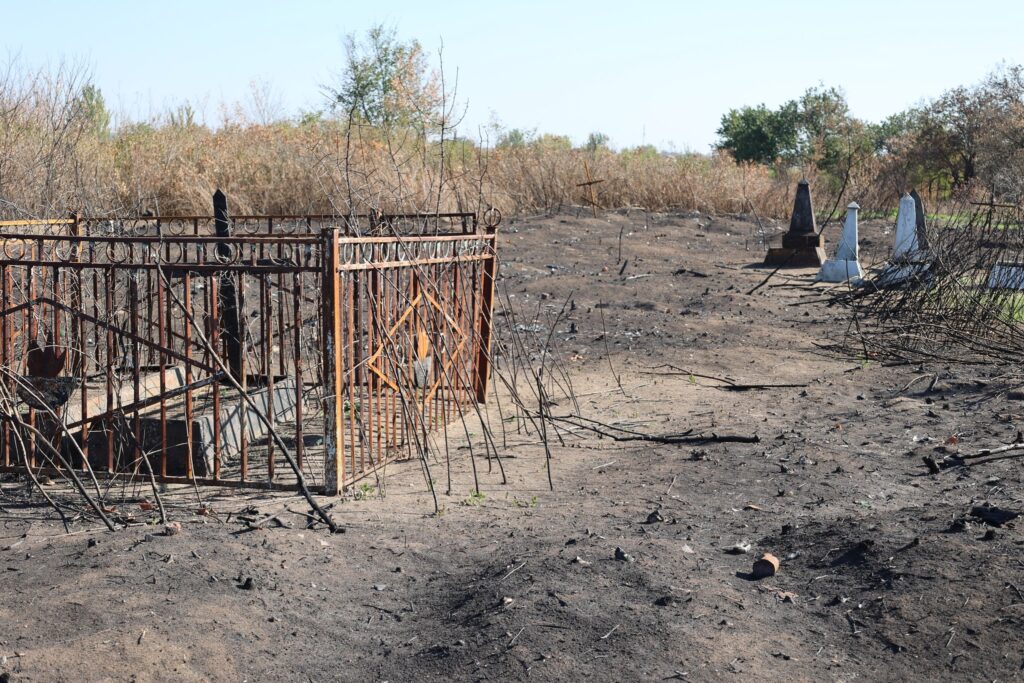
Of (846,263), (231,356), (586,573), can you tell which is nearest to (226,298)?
(231,356)

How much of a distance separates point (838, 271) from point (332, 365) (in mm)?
11636

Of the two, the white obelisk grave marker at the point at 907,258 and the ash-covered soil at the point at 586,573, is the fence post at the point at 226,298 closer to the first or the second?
the ash-covered soil at the point at 586,573

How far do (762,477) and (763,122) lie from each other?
41.9m

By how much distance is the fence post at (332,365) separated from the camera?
5.55 metres

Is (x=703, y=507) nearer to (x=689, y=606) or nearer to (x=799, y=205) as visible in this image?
(x=689, y=606)

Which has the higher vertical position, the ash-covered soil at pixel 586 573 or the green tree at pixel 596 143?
the green tree at pixel 596 143

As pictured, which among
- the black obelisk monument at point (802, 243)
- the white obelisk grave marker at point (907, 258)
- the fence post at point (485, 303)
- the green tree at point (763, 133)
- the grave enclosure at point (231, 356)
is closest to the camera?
the grave enclosure at point (231, 356)

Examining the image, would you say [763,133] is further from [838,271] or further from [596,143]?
[838,271]

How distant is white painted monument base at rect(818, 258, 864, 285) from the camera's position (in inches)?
606

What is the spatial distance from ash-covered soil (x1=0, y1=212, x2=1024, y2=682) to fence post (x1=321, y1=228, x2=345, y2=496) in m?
0.27

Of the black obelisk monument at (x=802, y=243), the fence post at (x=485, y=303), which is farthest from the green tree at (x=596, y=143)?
the fence post at (x=485, y=303)

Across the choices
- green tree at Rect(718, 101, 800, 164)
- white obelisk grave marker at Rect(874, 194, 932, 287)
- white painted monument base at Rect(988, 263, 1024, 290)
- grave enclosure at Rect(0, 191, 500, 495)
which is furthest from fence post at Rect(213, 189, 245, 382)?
green tree at Rect(718, 101, 800, 164)

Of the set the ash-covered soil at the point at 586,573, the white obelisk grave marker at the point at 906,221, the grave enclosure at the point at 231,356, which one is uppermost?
the white obelisk grave marker at the point at 906,221

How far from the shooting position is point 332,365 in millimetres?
5676
